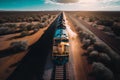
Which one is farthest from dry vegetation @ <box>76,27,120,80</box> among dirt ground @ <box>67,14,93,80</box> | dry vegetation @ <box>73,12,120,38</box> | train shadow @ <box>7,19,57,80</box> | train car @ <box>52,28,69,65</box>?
dry vegetation @ <box>73,12,120,38</box>

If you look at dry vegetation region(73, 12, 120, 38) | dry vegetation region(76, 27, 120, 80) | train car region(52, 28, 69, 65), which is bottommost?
dry vegetation region(73, 12, 120, 38)

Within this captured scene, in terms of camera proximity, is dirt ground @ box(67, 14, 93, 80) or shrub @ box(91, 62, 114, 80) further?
dirt ground @ box(67, 14, 93, 80)

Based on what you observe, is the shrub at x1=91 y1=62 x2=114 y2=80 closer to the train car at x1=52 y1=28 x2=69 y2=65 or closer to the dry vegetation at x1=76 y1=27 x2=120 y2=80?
the dry vegetation at x1=76 y1=27 x2=120 y2=80

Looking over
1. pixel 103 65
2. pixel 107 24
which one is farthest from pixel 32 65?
pixel 107 24

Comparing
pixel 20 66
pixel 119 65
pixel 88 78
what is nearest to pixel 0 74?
→ pixel 20 66

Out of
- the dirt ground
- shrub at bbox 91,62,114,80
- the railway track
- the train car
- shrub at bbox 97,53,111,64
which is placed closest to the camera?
shrub at bbox 91,62,114,80

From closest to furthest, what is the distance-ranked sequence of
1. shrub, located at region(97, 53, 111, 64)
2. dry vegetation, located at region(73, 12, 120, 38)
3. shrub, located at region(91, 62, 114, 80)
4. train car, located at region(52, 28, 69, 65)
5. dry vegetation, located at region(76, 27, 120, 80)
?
shrub, located at region(91, 62, 114, 80)
dry vegetation, located at region(76, 27, 120, 80)
train car, located at region(52, 28, 69, 65)
shrub, located at region(97, 53, 111, 64)
dry vegetation, located at region(73, 12, 120, 38)

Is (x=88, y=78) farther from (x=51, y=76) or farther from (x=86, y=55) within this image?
(x=86, y=55)

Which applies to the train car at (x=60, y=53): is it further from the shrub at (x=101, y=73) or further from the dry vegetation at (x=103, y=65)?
the shrub at (x=101, y=73)

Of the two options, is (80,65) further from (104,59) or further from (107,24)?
(107,24)

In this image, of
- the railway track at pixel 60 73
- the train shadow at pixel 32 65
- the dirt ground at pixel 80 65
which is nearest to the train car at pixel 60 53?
the railway track at pixel 60 73
